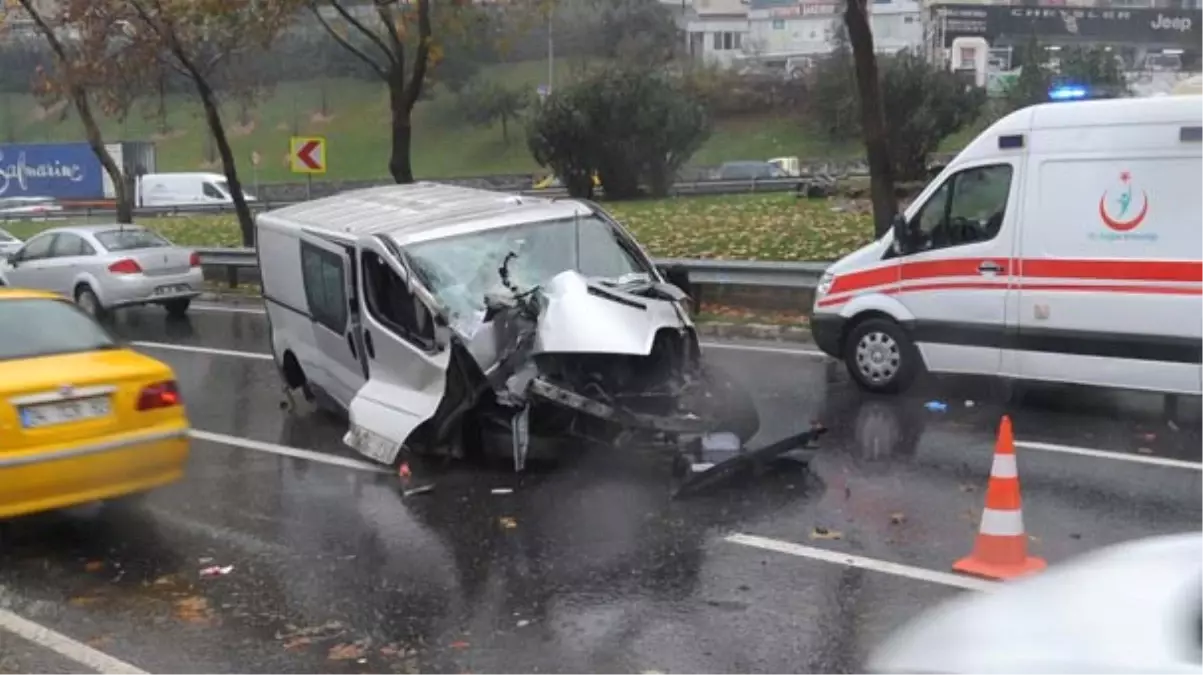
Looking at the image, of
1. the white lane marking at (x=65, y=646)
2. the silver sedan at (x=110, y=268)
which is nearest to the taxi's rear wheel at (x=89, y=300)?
the silver sedan at (x=110, y=268)

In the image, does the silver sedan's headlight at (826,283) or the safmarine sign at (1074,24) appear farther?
the safmarine sign at (1074,24)

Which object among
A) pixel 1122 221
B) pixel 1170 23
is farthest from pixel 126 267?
pixel 1170 23

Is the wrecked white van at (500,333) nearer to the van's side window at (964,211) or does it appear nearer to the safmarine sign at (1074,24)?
the van's side window at (964,211)

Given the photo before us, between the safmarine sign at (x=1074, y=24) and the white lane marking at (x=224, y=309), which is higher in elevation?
the safmarine sign at (x=1074, y=24)

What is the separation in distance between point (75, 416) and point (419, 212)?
3434 millimetres

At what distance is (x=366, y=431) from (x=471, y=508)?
4.84ft

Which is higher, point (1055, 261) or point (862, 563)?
point (1055, 261)

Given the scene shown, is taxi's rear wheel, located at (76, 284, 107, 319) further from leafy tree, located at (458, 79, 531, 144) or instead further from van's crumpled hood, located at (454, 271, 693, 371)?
leafy tree, located at (458, 79, 531, 144)

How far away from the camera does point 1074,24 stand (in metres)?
58.8

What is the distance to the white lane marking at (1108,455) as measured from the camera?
29.1 feet

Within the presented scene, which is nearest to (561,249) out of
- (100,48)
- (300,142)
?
(300,142)

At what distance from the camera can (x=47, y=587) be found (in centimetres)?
712

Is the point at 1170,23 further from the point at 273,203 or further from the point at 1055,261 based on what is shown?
the point at 1055,261

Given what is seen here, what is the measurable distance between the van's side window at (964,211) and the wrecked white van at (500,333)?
8.23 ft
